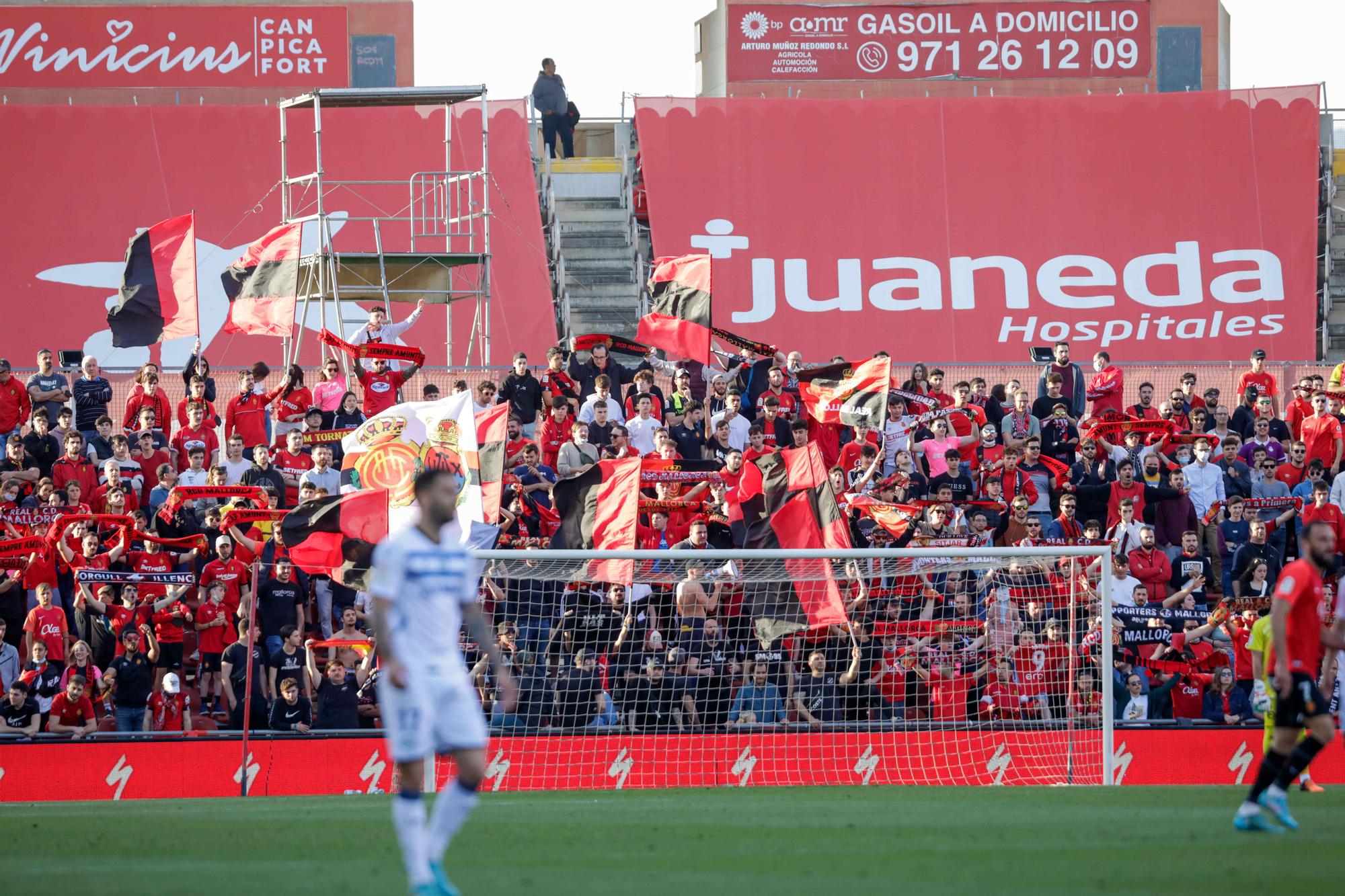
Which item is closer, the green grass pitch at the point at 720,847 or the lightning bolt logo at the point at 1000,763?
the green grass pitch at the point at 720,847

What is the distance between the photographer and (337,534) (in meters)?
15.6

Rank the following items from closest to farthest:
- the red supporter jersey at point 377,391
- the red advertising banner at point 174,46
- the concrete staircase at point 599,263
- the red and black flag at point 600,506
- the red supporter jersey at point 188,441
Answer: the red and black flag at point 600,506 → the red supporter jersey at point 188,441 → the red supporter jersey at point 377,391 → the concrete staircase at point 599,263 → the red advertising banner at point 174,46

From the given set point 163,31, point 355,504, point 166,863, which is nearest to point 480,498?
point 355,504

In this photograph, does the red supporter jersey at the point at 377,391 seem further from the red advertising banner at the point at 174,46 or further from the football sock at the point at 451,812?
the red advertising banner at the point at 174,46

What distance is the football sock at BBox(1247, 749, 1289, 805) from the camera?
9375 mm

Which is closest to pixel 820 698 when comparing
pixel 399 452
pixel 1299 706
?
pixel 399 452

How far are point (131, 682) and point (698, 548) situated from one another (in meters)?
5.88

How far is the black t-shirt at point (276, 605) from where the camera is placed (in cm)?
1670

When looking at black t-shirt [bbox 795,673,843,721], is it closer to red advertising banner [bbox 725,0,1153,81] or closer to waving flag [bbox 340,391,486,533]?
waving flag [bbox 340,391,486,533]

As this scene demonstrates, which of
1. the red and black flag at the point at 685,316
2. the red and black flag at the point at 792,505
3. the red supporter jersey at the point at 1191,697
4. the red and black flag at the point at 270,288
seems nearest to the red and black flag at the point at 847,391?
the red and black flag at the point at 685,316

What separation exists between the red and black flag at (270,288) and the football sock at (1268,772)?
46.9 feet

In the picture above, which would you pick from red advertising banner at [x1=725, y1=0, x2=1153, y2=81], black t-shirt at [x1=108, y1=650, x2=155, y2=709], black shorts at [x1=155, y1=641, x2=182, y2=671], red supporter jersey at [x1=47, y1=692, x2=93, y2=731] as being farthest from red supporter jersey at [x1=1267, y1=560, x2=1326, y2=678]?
red advertising banner at [x1=725, y1=0, x2=1153, y2=81]

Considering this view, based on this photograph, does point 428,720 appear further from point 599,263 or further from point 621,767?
point 599,263

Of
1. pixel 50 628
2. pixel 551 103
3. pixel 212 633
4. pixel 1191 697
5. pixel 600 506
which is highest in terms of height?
pixel 551 103
